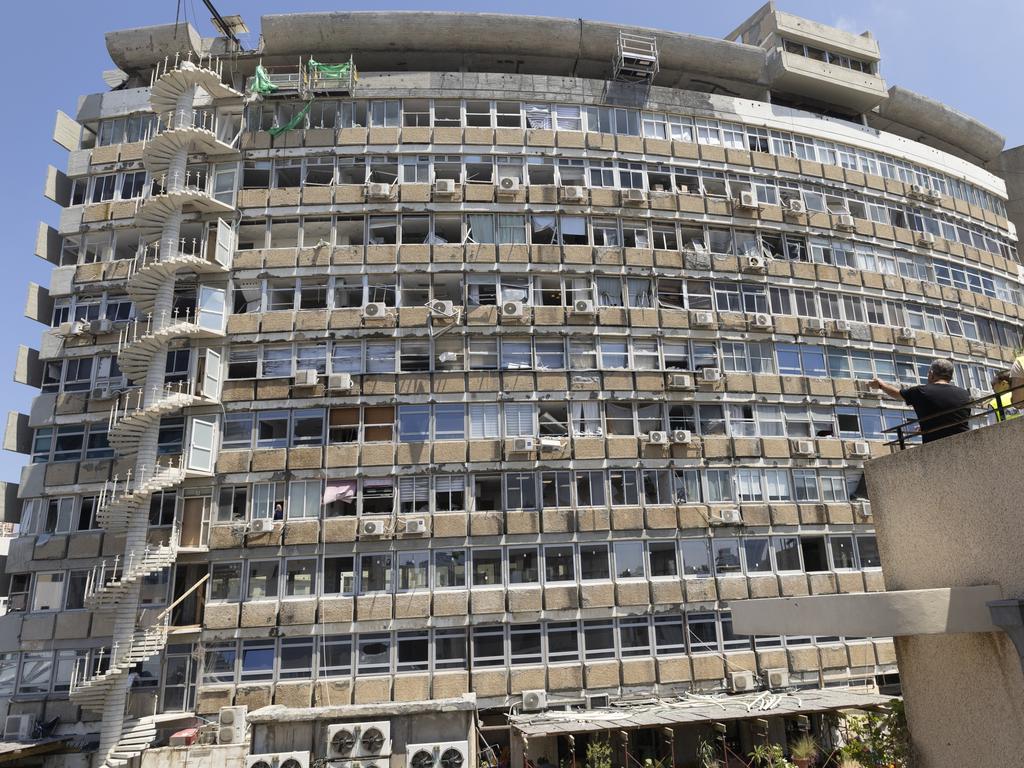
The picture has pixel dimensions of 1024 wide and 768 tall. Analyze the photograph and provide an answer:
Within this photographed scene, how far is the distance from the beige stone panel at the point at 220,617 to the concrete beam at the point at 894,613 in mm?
17751

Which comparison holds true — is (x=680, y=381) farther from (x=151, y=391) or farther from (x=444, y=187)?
(x=151, y=391)

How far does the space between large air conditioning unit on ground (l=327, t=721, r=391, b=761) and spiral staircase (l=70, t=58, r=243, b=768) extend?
6086 millimetres

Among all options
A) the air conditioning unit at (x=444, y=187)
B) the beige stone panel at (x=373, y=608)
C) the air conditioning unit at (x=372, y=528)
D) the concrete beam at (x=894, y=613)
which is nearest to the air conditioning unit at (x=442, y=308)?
the air conditioning unit at (x=444, y=187)

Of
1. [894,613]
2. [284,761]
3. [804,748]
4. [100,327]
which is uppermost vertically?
[100,327]

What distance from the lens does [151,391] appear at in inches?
915

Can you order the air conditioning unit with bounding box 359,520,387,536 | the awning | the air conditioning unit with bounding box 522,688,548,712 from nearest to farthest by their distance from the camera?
the awning
the air conditioning unit with bounding box 522,688,548,712
the air conditioning unit with bounding box 359,520,387,536

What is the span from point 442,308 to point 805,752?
17.5 metres

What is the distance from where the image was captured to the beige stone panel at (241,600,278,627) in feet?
74.0

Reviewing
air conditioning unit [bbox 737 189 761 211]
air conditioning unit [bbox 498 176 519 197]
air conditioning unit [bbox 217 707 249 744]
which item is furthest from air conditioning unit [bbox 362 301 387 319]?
air conditioning unit [bbox 737 189 761 211]

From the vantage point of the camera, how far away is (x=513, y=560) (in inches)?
945

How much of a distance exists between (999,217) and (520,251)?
2628 centimetres

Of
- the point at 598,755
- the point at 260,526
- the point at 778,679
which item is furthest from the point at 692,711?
the point at 260,526

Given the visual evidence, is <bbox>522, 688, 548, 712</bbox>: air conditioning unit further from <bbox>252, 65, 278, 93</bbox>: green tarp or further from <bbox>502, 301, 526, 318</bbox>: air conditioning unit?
<bbox>252, 65, 278, 93</bbox>: green tarp

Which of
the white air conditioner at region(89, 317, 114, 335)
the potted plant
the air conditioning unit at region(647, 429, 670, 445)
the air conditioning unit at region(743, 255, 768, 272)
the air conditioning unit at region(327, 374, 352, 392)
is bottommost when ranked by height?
the potted plant
